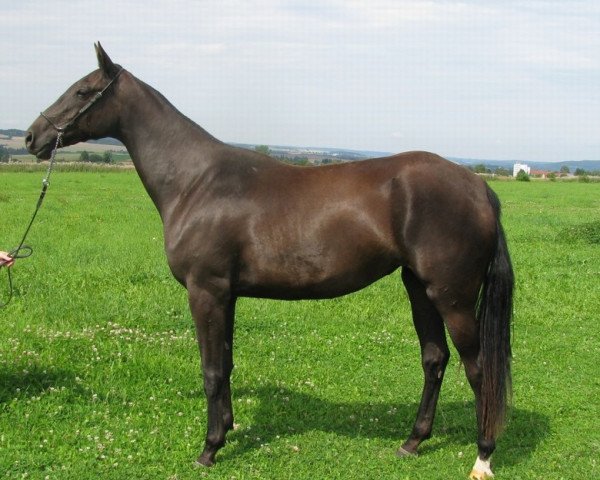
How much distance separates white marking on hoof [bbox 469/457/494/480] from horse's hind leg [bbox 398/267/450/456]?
0.51m

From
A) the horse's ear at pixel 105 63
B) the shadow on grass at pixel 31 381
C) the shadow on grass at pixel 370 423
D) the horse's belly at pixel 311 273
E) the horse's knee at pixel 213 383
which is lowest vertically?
the shadow on grass at pixel 370 423

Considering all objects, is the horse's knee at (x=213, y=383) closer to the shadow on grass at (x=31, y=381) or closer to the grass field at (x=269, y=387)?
the grass field at (x=269, y=387)

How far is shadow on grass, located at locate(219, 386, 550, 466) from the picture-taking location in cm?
547

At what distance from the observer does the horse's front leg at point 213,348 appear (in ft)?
15.7

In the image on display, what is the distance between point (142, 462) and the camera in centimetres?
493

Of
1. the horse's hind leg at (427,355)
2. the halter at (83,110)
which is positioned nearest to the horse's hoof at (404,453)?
the horse's hind leg at (427,355)

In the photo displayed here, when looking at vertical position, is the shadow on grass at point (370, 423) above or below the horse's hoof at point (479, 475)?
below

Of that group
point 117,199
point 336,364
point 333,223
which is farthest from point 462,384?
point 117,199

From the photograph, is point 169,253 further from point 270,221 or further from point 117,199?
point 117,199

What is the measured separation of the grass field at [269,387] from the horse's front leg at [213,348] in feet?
0.65

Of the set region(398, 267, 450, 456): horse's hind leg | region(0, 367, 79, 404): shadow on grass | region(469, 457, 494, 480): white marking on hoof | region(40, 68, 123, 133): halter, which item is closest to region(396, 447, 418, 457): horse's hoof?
region(398, 267, 450, 456): horse's hind leg

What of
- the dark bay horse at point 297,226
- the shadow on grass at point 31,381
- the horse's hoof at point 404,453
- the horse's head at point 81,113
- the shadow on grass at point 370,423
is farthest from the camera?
the shadow on grass at point 31,381

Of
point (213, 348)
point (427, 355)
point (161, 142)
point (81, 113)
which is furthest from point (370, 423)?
point (81, 113)

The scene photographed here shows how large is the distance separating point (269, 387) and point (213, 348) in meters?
1.67
